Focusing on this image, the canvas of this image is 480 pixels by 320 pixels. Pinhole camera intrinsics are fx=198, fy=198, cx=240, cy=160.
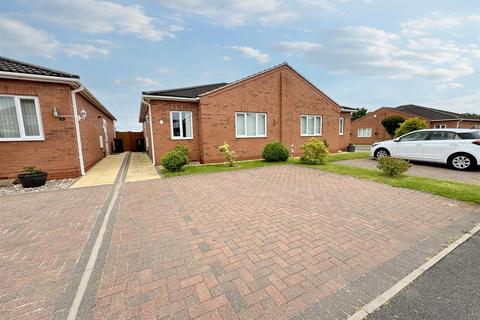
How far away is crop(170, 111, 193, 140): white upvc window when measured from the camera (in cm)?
1149

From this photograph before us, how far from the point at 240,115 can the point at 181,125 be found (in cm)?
371

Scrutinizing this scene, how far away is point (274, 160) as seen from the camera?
12.0 metres

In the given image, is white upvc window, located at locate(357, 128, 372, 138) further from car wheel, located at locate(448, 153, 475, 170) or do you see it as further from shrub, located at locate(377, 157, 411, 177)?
shrub, located at locate(377, 157, 411, 177)

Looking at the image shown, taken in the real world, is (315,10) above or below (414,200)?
above

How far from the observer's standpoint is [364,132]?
33188 millimetres

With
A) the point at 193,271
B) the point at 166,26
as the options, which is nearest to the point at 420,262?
the point at 193,271

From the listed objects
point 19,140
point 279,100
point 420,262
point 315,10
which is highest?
point 315,10

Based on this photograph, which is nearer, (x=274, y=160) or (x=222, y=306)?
(x=222, y=306)

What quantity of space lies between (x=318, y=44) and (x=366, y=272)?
1525 cm

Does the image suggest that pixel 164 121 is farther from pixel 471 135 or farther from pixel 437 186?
pixel 471 135

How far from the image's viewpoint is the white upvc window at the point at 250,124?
12656 millimetres

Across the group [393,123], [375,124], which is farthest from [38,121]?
[375,124]

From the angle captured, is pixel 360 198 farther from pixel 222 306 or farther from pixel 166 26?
pixel 166 26

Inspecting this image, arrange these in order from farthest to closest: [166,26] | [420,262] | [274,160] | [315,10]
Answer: [274,160]
[166,26]
[315,10]
[420,262]
